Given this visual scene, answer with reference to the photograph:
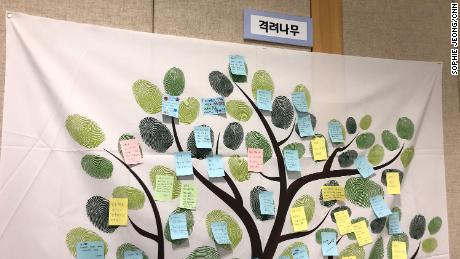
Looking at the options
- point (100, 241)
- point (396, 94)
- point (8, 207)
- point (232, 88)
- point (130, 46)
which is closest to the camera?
point (8, 207)

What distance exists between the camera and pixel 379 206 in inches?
78.2

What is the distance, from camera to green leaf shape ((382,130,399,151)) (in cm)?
204

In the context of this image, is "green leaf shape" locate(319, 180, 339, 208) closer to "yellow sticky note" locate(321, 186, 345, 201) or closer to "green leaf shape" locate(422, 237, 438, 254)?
"yellow sticky note" locate(321, 186, 345, 201)

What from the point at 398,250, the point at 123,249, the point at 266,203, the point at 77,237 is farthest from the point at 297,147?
the point at 77,237

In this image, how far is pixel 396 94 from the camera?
2.10 m

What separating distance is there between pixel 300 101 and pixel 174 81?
560 millimetres

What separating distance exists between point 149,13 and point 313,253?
1189mm

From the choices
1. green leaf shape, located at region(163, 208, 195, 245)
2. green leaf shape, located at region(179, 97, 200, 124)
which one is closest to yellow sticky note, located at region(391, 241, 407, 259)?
green leaf shape, located at region(163, 208, 195, 245)

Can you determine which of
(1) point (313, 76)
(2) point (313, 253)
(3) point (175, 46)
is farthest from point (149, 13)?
(2) point (313, 253)

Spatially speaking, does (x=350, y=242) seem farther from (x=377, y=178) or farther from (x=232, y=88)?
(x=232, y=88)

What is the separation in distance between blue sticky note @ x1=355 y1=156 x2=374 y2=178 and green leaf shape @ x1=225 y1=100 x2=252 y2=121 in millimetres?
564

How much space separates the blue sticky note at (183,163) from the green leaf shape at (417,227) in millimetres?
1108
